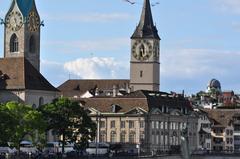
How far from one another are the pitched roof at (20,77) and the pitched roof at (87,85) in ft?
184

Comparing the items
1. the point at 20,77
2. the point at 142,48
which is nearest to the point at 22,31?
the point at 142,48

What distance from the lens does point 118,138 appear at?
153125mm

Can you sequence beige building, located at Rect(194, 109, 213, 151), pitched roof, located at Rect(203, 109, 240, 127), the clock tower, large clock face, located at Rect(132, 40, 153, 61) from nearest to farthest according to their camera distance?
1. the clock tower
2. beige building, located at Rect(194, 109, 213, 151)
3. pitched roof, located at Rect(203, 109, 240, 127)
4. large clock face, located at Rect(132, 40, 153, 61)

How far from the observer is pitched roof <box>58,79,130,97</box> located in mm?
190625

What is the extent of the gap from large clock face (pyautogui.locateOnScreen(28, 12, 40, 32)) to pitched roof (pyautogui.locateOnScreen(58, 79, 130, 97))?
749 inches

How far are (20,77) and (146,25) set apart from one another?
6785 centimetres

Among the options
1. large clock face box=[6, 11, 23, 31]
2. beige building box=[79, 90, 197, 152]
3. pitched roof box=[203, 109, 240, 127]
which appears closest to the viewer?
beige building box=[79, 90, 197, 152]

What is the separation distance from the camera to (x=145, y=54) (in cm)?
19725

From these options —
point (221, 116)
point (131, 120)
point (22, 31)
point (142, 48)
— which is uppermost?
point (22, 31)

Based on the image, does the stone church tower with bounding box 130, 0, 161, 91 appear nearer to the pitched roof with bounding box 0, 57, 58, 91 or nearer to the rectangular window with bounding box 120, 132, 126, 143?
the rectangular window with bounding box 120, 132, 126, 143

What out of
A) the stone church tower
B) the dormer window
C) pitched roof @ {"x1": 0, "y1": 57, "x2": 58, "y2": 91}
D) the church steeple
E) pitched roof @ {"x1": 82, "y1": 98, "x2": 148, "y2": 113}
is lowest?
the dormer window

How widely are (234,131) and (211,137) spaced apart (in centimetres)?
901

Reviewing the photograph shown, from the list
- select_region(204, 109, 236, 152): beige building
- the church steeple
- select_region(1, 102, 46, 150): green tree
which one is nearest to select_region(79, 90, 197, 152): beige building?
select_region(204, 109, 236, 152): beige building

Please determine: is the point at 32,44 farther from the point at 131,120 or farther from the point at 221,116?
the point at 221,116
